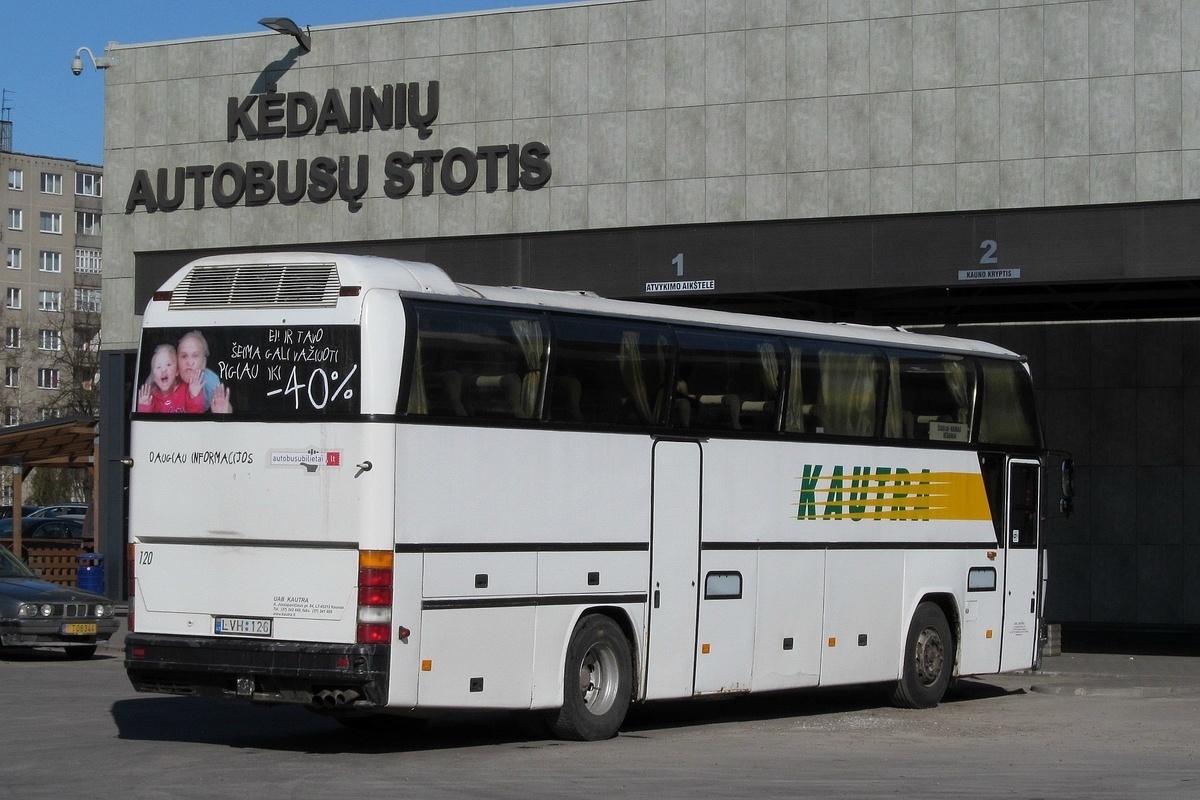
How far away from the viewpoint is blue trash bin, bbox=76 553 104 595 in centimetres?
2694

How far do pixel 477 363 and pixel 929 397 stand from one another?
6202 mm

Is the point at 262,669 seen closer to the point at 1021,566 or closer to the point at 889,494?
the point at 889,494

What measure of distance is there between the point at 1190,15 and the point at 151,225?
16.0 meters

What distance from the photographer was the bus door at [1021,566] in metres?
18.5

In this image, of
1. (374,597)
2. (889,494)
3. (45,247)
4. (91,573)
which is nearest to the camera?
(374,597)

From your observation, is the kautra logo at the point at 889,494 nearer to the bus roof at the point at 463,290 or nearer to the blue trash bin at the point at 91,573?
the bus roof at the point at 463,290

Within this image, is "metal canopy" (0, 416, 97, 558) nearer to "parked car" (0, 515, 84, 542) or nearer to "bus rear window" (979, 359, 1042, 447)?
"bus rear window" (979, 359, 1042, 447)

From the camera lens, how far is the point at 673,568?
14.6m

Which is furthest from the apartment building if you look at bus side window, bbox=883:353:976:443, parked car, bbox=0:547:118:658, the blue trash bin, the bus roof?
the bus roof

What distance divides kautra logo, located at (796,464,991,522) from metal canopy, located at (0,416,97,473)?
1575 centimetres

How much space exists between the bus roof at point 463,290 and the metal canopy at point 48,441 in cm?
1527

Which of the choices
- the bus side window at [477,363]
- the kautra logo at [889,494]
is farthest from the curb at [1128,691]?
the bus side window at [477,363]

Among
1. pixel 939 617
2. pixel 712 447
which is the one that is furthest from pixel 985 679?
pixel 712 447

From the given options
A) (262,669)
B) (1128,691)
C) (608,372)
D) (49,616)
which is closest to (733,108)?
(1128,691)
